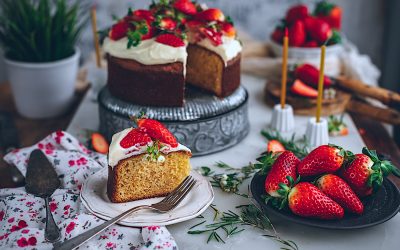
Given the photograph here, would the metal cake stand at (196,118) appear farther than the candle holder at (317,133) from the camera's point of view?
No

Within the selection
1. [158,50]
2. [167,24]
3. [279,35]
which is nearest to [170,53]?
[158,50]

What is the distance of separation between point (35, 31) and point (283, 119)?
1113mm

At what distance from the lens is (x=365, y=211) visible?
1569mm

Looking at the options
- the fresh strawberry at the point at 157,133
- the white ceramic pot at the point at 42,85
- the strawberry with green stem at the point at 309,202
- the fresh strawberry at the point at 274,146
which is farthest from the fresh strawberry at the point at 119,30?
the strawberry with green stem at the point at 309,202

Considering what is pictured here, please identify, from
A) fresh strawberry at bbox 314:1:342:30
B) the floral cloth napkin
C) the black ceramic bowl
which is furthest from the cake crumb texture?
fresh strawberry at bbox 314:1:342:30

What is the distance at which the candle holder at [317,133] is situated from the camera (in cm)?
217

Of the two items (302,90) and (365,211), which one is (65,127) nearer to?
(302,90)

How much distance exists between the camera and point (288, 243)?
1530mm

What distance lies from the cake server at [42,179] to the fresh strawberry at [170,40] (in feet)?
1.88

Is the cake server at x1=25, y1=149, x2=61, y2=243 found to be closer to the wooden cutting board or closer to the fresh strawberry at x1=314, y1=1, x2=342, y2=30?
the wooden cutting board

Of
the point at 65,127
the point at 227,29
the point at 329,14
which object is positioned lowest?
the point at 65,127

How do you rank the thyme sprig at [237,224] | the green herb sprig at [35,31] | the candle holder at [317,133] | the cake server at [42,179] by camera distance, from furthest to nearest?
the green herb sprig at [35,31], the candle holder at [317,133], the cake server at [42,179], the thyme sprig at [237,224]

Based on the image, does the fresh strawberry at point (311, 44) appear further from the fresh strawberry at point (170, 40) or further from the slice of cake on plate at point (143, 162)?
the slice of cake on plate at point (143, 162)

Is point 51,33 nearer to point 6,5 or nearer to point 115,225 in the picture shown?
point 6,5
